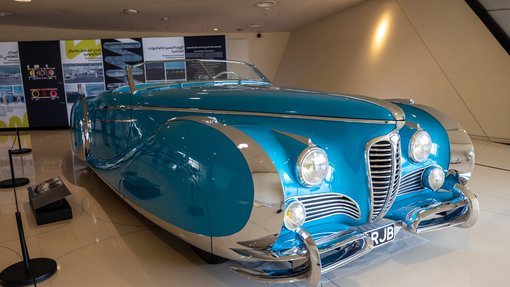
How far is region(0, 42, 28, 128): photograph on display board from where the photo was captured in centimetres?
887

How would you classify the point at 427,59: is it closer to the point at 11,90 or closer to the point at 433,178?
the point at 433,178

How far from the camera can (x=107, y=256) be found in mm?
2484

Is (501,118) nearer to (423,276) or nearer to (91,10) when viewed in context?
(423,276)

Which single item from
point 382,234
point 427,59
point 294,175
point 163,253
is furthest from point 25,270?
point 427,59

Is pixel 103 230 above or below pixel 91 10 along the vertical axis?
below

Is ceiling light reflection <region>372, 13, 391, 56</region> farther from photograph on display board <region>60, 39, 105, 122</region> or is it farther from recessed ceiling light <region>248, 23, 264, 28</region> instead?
photograph on display board <region>60, 39, 105, 122</region>

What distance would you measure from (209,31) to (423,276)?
1177cm

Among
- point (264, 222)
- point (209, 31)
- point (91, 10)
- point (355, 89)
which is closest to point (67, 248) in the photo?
point (264, 222)

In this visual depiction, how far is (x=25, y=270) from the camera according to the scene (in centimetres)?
225

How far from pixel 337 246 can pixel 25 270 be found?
1.85 m

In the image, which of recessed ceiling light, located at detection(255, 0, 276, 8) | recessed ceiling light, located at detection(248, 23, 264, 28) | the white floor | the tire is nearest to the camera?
the white floor

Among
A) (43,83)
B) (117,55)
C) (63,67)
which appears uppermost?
(117,55)

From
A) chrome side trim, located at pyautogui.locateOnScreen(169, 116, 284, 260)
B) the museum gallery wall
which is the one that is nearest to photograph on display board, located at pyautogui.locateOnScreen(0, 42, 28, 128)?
the museum gallery wall

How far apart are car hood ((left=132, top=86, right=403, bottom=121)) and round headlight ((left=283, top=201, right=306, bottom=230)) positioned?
0.52 metres
